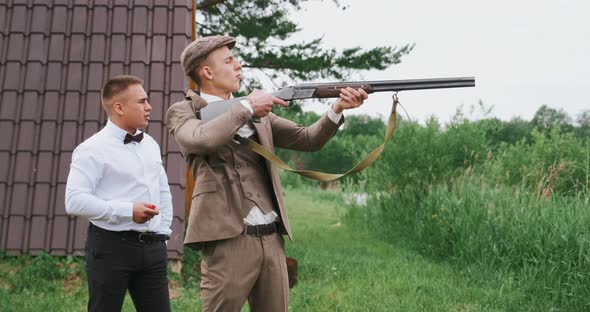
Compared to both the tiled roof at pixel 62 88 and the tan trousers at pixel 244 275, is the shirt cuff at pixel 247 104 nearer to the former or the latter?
the tan trousers at pixel 244 275

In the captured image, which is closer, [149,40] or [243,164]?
[243,164]

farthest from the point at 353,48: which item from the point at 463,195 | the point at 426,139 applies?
the point at 463,195

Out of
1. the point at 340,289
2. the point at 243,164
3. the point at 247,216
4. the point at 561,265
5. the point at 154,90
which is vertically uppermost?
the point at 154,90

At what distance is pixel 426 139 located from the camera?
11016 mm

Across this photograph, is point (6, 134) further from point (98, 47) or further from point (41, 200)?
point (98, 47)

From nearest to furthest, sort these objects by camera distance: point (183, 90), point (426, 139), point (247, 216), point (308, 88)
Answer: point (247, 216)
point (308, 88)
point (183, 90)
point (426, 139)

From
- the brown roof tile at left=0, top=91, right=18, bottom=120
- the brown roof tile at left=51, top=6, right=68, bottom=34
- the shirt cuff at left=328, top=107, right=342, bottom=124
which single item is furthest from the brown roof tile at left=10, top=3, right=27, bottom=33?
the shirt cuff at left=328, top=107, right=342, bottom=124

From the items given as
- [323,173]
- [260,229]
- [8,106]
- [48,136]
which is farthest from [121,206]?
[8,106]

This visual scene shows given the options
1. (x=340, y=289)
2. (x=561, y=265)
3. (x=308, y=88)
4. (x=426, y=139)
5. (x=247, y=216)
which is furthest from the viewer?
(x=426, y=139)

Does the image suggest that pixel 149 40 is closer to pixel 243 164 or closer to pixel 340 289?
pixel 340 289

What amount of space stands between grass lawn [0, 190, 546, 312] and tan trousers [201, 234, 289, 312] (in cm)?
275

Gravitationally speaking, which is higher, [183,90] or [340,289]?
[183,90]

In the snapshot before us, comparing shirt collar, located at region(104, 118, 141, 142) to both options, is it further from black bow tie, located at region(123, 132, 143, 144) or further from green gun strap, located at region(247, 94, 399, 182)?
green gun strap, located at region(247, 94, 399, 182)

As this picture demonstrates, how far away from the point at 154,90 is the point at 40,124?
1401mm
